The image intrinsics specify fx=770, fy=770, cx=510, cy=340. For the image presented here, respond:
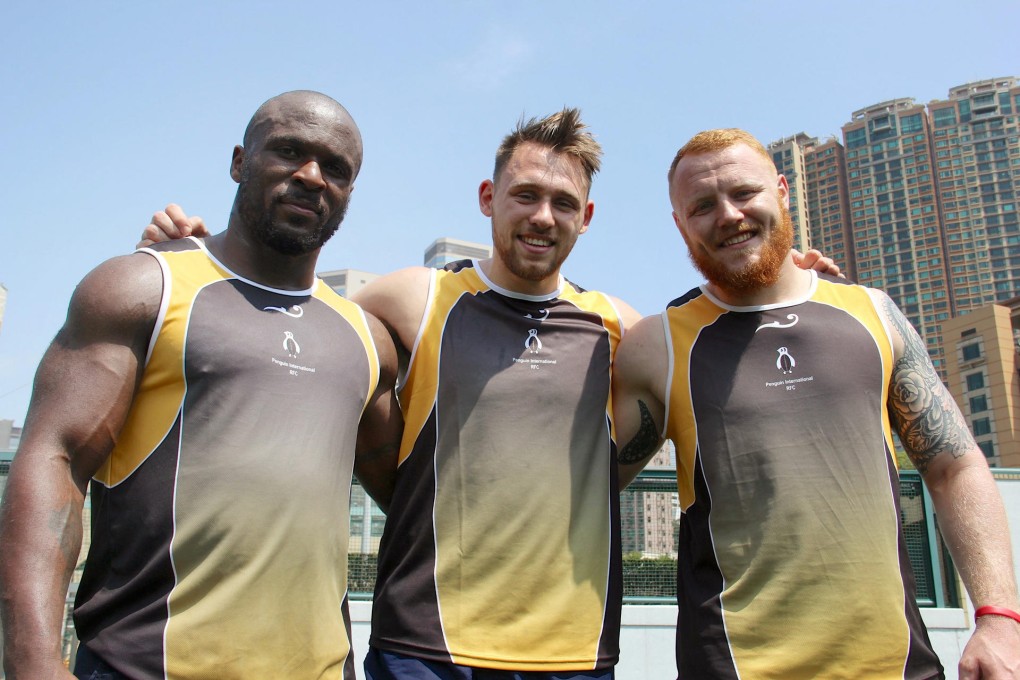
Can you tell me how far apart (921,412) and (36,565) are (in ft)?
9.95

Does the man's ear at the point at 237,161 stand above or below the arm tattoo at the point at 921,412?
above

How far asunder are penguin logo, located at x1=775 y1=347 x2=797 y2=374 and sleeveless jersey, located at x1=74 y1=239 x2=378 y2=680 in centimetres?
162

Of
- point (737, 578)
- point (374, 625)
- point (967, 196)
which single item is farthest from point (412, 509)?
point (967, 196)

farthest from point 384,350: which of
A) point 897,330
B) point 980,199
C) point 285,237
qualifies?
point 980,199

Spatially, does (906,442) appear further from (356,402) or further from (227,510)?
(227,510)

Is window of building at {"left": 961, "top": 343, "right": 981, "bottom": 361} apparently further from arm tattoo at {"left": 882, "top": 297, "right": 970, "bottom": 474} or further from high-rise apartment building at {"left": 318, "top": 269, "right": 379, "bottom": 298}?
high-rise apartment building at {"left": 318, "top": 269, "right": 379, "bottom": 298}

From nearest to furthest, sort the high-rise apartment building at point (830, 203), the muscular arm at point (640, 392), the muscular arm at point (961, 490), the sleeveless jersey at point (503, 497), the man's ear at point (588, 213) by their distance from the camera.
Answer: the muscular arm at point (961, 490) < the sleeveless jersey at point (503, 497) < the muscular arm at point (640, 392) < the man's ear at point (588, 213) < the high-rise apartment building at point (830, 203)

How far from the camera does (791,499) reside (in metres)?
2.74

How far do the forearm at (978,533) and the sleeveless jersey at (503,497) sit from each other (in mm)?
1238

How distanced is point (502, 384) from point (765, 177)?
1.37 metres

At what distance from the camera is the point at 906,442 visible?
3.05 m

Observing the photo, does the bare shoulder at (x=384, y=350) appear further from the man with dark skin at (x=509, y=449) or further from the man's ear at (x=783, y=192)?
the man's ear at (x=783, y=192)

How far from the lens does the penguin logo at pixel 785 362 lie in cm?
294

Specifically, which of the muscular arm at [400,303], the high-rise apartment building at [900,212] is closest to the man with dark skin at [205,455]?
the muscular arm at [400,303]
